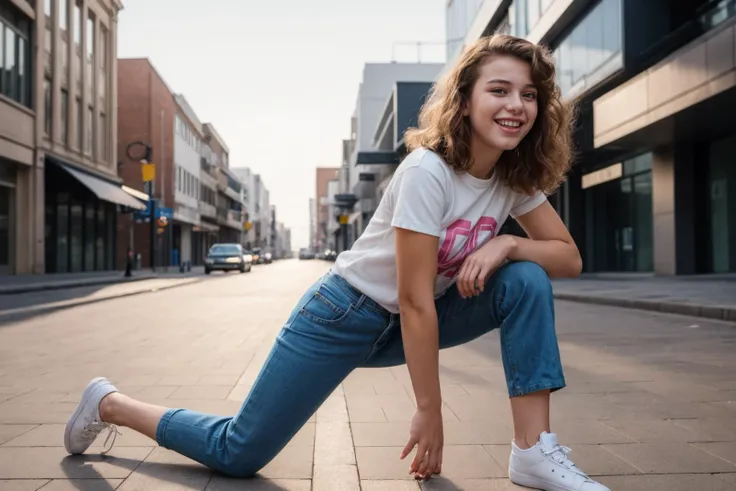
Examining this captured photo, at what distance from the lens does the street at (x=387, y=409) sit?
2748 mm

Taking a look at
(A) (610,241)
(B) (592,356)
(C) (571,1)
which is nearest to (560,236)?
(B) (592,356)

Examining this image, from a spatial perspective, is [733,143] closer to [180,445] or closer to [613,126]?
[613,126]

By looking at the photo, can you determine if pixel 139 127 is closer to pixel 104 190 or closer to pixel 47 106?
pixel 104 190

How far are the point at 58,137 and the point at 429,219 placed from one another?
2787cm

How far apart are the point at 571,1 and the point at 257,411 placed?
21.5 meters

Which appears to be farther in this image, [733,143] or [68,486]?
[733,143]

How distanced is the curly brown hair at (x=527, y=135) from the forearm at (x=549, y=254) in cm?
20

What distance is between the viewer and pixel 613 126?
2041 centimetres

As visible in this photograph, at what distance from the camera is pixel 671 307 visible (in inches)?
404

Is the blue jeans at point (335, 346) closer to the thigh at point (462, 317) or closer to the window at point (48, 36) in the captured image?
the thigh at point (462, 317)

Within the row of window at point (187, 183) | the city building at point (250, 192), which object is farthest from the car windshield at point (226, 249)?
the city building at point (250, 192)

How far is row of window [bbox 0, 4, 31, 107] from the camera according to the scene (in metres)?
23.2

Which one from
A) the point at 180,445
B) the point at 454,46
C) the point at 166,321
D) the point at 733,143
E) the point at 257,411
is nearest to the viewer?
the point at 257,411

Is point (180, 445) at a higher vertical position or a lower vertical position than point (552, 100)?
lower
